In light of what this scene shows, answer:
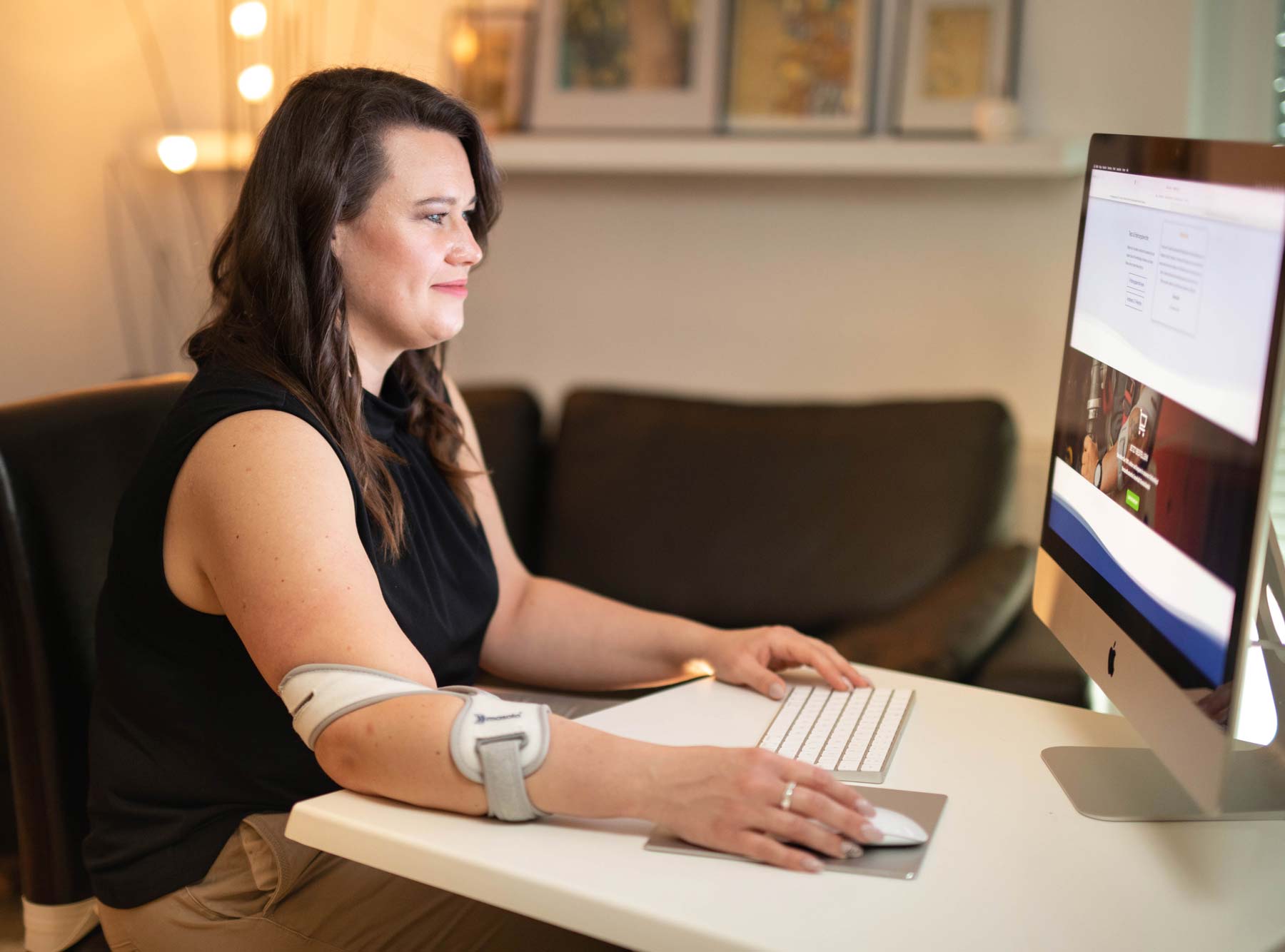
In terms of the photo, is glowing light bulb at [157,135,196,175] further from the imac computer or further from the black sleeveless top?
the imac computer

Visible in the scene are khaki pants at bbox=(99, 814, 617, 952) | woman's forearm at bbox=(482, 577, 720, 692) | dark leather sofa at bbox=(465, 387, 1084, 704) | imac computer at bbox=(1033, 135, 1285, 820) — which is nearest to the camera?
imac computer at bbox=(1033, 135, 1285, 820)

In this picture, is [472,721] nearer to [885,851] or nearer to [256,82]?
[885,851]

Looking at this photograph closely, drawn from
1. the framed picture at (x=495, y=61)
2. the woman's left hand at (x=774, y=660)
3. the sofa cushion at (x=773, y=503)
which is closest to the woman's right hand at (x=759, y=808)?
the woman's left hand at (x=774, y=660)

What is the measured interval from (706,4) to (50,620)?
180 cm

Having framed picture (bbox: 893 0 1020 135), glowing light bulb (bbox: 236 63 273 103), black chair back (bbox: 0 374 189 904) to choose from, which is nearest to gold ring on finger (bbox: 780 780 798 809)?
black chair back (bbox: 0 374 189 904)

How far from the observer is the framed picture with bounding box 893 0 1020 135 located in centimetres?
233

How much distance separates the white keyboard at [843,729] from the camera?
Result: 1120mm

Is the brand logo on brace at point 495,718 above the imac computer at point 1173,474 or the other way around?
the other way around

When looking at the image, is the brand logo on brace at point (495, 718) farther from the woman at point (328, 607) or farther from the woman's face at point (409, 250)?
the woman's face at point (409, 250)

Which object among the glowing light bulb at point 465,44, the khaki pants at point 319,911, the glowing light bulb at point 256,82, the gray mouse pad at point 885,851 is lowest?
the khaki pants at point 319,911

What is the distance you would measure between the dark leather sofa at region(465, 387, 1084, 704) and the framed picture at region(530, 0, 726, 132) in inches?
23.7

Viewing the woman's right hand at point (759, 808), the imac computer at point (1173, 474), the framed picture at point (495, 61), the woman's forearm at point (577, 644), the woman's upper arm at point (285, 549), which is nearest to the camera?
the imac computer at point (1173, 474)

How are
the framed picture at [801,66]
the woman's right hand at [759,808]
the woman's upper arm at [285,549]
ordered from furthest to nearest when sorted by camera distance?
1. the framed picture at [801,66]
2. the woman's upper arm at [285,549]
3. the woman's right hand at [759,808]

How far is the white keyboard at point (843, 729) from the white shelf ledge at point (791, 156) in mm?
1308
